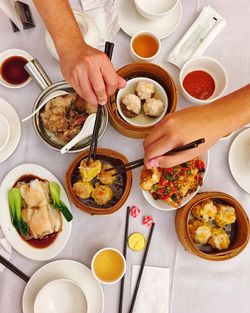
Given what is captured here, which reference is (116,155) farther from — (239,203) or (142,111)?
(239,203)

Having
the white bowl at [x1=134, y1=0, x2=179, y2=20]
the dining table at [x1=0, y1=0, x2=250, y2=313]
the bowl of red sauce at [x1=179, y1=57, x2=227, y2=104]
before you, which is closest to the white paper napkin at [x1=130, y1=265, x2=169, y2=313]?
the dining table at [x1=0, y1=0, x2=250, y2=313]

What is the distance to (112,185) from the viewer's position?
1744mm

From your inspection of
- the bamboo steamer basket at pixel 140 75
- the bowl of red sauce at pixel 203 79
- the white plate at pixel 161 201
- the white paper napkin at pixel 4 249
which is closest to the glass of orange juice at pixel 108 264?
the white plate at pixel 161 201

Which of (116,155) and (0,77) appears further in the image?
(0,77)

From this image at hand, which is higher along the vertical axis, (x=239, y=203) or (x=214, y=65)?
(x=214, y=65)

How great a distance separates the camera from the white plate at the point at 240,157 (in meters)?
1.83

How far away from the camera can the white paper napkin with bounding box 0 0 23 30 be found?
1732 mm

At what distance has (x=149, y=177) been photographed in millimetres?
1661

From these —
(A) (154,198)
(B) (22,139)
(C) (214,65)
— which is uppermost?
(C) (214,65)

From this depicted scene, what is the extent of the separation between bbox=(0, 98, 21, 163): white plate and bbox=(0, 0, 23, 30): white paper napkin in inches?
14.5

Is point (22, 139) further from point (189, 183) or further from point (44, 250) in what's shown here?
point (189, 183)

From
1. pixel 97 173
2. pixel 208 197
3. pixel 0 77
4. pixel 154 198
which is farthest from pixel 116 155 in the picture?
pixel 0 77

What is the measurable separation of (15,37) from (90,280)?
1.20m

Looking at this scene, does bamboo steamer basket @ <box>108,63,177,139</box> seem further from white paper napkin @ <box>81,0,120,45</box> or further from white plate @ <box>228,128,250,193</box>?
white plate @ <box>228,128,250,193</box>
